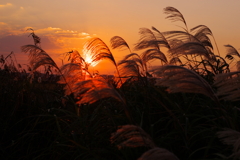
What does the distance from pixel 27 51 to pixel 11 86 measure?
193 centimetres

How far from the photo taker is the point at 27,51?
4289 mm

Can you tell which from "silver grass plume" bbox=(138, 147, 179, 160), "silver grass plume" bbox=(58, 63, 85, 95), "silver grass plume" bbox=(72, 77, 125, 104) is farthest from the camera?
"silver grass plume" bbox=(58, 63, 85, 95)

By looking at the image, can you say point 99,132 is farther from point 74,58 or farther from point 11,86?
point 11,86

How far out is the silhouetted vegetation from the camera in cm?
223

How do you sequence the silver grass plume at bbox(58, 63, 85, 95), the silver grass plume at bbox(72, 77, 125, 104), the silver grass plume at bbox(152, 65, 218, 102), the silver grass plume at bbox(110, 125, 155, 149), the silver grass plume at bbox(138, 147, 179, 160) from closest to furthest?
the silver grass plume at bbox(138, 147, 179, 160) → the silver grass plume at bbox(110, 125, 155, 149) → the silver grass plume at bbox(152, 65, 218, 102) → the silver grass plume at bbox(72, 77, 125, 104) → the silver grass plume at bbox(58, 63, 85, 95)

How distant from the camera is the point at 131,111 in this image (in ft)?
13.1

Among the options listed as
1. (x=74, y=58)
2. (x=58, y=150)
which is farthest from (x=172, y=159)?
(x=74, y=58)

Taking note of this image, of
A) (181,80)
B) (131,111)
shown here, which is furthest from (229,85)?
(131,111)

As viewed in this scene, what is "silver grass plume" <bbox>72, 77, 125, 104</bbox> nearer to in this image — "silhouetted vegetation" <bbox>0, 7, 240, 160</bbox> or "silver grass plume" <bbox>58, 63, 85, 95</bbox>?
"silhouetted vegetation" <bbox>0, 7, 240, 160</bbox>

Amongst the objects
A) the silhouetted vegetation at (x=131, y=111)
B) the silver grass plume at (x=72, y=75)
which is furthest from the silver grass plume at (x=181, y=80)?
the silver grass plume at (x=72, y=75)

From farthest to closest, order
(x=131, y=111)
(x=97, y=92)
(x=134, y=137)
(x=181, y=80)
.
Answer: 1. (x=131, y=111)
2. (x=97, y=92)
3. (x=181, y=80)
4. (x=134, y=137)

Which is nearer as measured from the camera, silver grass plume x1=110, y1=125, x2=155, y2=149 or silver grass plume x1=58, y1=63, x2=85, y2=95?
silver grass plume x1=110, y1=125, x2=155, y2=149

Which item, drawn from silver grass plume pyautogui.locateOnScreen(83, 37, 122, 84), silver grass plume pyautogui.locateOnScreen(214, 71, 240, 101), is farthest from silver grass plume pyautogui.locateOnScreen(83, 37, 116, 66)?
silver grass plume pyautogui.locateOnScreen(214, 71, 240, 101)

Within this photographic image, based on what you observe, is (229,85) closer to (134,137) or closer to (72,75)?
(134,137)
